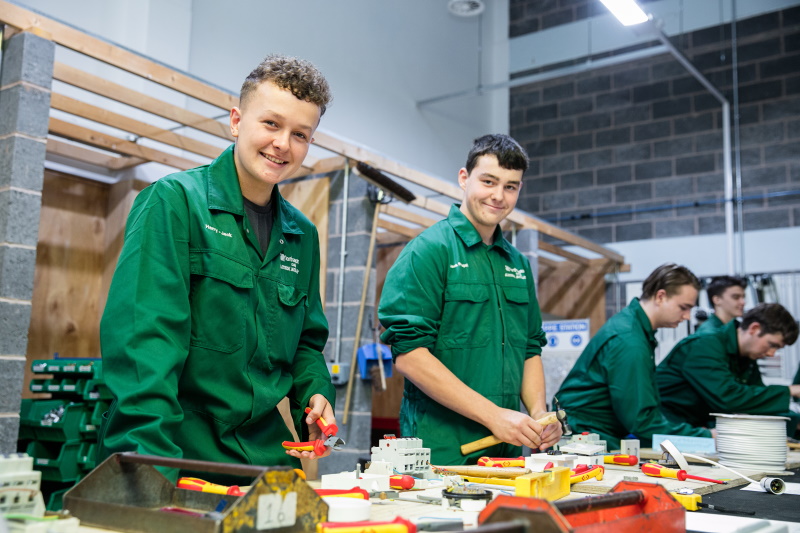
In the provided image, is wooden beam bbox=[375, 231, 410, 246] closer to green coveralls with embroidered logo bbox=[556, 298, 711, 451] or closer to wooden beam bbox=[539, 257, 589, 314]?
wooden beam bbox=[539, 257, 589, 314]

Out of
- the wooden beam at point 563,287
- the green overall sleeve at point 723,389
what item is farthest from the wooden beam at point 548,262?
the green overall sleeve at point 723,389

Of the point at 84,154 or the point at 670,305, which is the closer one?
the point at 670,305

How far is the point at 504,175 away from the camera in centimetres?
231

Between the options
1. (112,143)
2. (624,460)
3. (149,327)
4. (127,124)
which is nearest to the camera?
(149,327)

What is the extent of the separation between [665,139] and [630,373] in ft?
17.7

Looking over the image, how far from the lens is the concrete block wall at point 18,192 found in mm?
2682

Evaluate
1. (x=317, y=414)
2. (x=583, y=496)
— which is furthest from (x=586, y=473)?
(x=317, y=414)

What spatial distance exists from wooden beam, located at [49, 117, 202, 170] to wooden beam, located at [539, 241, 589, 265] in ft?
10.7

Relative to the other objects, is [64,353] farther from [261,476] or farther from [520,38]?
[520,38]

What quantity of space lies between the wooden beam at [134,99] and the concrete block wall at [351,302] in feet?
2.74

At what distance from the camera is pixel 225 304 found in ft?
4.94

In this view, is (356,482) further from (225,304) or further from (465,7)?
(465,7)

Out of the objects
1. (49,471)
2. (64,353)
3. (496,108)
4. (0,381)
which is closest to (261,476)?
(0,381)

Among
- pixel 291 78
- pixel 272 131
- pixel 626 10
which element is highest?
pixel 626 10
